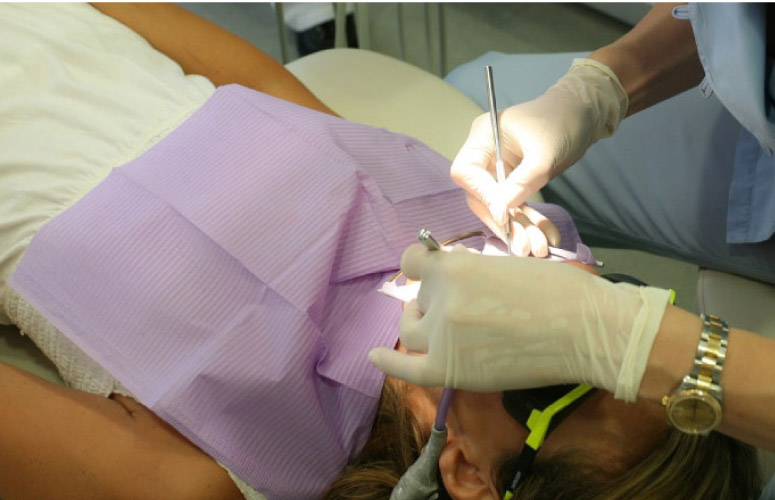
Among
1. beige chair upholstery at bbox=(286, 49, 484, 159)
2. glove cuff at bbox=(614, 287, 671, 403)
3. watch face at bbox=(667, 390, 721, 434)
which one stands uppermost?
glove cuff at bbox=(614, 287, 671, 403)

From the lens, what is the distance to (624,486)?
38.1 inches

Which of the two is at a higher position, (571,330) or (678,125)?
(571,330)

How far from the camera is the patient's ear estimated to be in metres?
1.07

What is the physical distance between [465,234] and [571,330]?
0.39 metres

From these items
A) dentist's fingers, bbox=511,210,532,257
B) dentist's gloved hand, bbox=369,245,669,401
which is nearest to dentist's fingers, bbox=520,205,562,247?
dentist's fingers, bbox=511,210,532,257

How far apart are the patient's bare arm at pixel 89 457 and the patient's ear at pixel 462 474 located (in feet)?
0.95

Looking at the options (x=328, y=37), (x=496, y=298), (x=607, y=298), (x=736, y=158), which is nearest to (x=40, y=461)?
(x=496, y=298)

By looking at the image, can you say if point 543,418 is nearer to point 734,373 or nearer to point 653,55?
point 734,373

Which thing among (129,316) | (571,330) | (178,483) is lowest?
(178,483)

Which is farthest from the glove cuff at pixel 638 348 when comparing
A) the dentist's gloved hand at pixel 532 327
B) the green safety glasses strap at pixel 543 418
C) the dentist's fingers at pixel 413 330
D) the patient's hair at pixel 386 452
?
the patient's hair at pixel 386 452

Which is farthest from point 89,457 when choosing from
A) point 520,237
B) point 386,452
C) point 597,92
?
point 597,92

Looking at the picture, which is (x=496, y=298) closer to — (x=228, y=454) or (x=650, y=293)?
(x=650, y=293)

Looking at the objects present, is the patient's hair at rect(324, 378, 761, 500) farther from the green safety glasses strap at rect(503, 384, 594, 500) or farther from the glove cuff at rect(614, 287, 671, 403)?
the glove cuff at rect(614, 287, 671, 403)

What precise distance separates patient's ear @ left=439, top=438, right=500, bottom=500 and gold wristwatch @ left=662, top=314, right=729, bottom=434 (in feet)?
1.01
